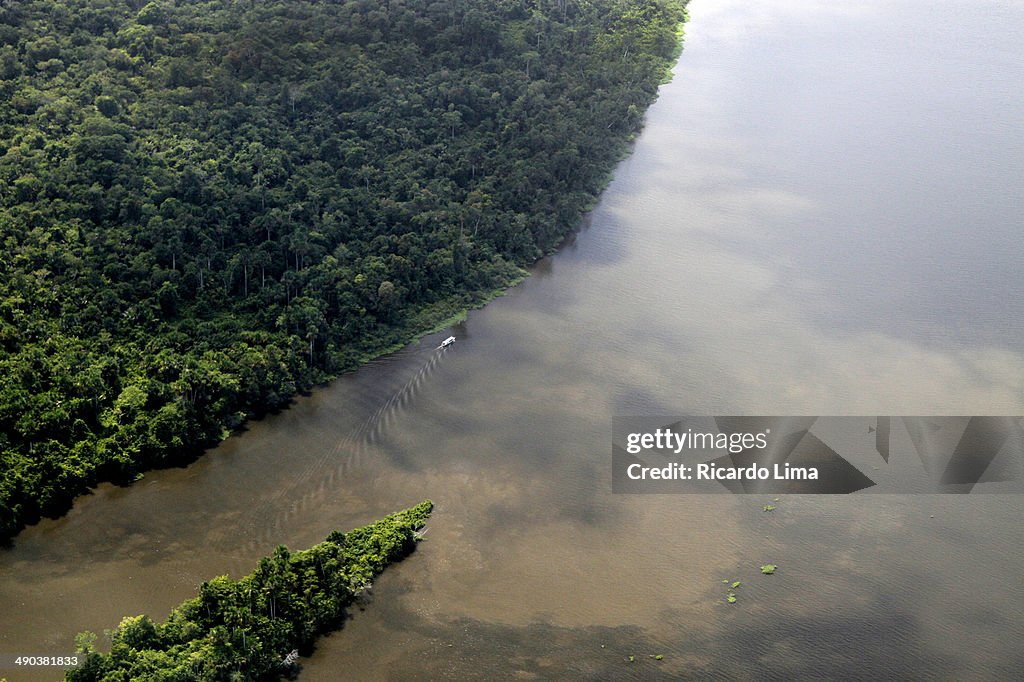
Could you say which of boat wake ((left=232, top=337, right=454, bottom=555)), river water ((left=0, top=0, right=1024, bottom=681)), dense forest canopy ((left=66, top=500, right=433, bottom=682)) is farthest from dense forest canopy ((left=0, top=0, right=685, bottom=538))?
dense forest canopy ((left=66, top=500, right=433, bottom=682))

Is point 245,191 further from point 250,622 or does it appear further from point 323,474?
point 250,622

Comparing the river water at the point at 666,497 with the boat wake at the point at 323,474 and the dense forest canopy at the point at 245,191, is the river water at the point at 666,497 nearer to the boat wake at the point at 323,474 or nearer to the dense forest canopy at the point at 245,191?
the boat wake at the point at 323,474

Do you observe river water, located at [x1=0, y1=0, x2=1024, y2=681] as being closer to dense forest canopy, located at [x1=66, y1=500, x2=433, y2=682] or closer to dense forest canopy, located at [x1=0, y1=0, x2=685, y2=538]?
dense forest canopy, located at [x1=66, y1=500, x2=433, y2=682]

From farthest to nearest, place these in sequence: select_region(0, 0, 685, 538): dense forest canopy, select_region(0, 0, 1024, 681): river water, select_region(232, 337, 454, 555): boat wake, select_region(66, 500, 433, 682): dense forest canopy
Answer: select_region(0, 0, 685, 538): dense forest canopy, select_region(232, 337, 454, 555): boat wake, select_region(0, 0, 1024, 681): river water, select_region(66, 500, 433, 682): dense forest canopy

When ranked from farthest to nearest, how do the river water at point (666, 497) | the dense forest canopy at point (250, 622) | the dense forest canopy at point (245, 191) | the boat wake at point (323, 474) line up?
the dense forest canopy at point (245, 191) → the boat wake at point (323, 474) → the river water at point (666, 497) → the dense forest canopy at point (250, 622)

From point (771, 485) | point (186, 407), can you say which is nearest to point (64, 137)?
point (186, 407)

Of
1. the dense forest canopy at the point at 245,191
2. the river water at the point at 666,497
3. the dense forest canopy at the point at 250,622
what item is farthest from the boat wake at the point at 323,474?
the dense forest canopy at the point at 245,191
